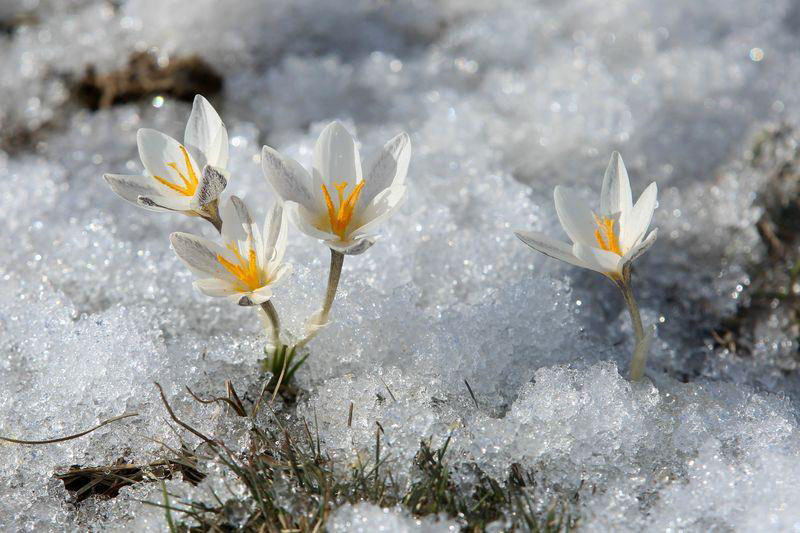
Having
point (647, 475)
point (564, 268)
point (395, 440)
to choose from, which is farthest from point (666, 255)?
point (395, 440)

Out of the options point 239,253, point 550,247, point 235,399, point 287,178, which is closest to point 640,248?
point 550,247

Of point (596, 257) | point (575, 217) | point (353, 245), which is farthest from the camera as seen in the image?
point (575, 217)

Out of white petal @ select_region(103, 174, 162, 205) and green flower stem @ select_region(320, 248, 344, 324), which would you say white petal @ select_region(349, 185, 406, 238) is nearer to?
green flower stem @ select_region(320, 248, 344, 324)

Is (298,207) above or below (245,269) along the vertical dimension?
above

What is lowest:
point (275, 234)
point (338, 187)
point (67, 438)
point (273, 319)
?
point (67, 438)

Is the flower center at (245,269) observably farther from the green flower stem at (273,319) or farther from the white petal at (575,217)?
the white petal at (575,217)

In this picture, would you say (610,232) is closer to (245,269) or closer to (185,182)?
(245,269)

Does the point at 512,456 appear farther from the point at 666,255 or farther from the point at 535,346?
the point at 666,255
